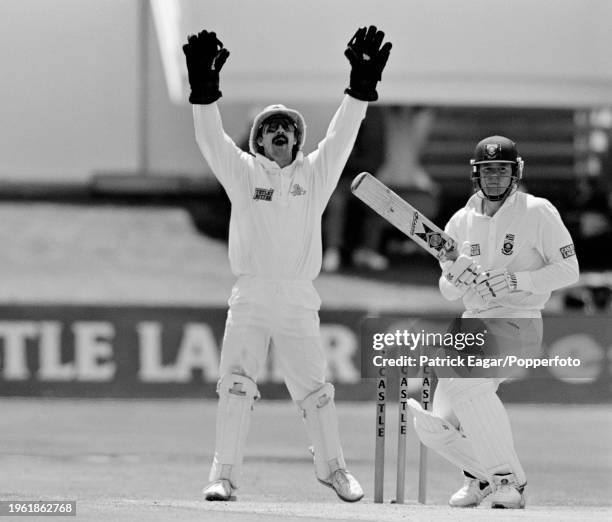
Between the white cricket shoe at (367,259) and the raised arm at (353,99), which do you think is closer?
the raised arm at (353,99)

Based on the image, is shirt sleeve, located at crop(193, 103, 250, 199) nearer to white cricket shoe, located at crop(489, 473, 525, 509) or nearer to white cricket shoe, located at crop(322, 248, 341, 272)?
white cricket shoe, located at crop(489, 473, 525, 509)

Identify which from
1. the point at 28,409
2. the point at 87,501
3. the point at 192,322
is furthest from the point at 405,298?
the point at 87,501

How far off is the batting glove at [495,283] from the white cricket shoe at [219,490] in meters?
1.40

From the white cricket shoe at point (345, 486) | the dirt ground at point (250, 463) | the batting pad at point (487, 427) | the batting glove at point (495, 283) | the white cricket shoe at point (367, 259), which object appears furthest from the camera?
the white cricket shoe at point (367, 259)

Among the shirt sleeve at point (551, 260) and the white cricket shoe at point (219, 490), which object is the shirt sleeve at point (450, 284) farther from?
the white cricket shoe at point (219, 490)

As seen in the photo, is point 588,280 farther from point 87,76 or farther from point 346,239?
point 87,76

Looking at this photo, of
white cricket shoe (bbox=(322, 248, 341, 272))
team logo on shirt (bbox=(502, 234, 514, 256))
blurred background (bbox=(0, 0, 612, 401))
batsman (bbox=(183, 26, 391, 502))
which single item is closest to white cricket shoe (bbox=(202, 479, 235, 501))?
batsman (bbox=(183, 26, 391, 502))

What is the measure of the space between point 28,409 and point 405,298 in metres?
4.56

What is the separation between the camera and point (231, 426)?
6.57 meters

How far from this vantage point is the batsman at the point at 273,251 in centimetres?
656

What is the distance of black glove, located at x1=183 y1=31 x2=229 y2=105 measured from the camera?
259 inches

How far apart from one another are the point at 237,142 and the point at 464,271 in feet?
35.5

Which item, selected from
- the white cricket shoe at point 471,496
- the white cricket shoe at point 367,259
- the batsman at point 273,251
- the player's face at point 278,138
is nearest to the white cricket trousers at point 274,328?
the batsman at point 273,251

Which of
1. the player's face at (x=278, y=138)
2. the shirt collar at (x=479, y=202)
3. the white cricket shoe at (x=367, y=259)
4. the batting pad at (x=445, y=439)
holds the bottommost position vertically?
the white cricket shoe at (x=367, y=259)
